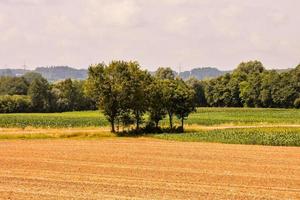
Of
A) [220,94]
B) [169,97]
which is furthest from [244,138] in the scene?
[220,94]

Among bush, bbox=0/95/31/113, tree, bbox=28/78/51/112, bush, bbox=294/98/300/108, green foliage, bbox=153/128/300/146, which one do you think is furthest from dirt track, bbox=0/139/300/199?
tree, bbox=28/78/51/112

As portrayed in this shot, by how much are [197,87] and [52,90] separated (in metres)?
51.8

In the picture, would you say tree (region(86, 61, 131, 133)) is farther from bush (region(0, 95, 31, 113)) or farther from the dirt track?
bush (region(0, 95, 31, 113))

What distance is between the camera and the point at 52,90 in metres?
167

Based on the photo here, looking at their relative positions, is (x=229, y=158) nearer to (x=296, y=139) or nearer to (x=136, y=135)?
(x=296, y=139)

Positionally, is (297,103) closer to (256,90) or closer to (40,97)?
(256,90)

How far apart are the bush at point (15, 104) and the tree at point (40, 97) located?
73.2 inches

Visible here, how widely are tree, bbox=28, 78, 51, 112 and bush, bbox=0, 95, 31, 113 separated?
1859 mm

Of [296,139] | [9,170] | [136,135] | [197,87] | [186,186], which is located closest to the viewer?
[186,186]

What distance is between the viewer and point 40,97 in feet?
531

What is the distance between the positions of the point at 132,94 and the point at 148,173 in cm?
4336

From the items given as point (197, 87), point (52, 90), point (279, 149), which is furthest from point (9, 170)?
point (197, 87)

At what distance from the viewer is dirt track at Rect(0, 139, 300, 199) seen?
28.0 metres

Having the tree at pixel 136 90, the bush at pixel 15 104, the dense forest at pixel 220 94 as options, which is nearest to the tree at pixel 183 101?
the tree at pixel 136 90
